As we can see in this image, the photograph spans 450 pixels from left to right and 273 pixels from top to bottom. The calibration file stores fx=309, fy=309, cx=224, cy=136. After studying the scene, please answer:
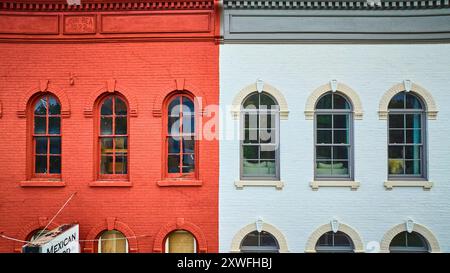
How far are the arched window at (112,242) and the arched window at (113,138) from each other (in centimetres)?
120

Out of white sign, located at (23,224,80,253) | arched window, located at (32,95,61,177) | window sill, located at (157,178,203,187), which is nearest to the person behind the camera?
white sign, located at (23,224,80,253)

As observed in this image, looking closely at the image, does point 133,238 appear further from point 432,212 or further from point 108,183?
point 432,212

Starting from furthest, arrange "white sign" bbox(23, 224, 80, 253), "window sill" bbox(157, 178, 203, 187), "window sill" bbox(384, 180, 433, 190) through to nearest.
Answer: "window sill" bbox(157, 178, 203, 187)
"window sill" bbox(384, 180, 433, 190)
"white sign" bbox(23, 224, 80, 253)

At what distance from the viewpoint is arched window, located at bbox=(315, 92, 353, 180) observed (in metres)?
6.47

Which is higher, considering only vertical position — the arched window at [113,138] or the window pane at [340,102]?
the window pane at [340,102]

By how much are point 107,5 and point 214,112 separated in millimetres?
3218

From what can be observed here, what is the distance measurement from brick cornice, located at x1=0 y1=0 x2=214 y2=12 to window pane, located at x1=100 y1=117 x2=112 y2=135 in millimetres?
2329

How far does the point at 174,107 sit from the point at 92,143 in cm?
186

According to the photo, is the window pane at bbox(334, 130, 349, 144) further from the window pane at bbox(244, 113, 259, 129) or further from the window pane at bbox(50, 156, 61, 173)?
the window pane at bbox(50, 156, 61, 173)

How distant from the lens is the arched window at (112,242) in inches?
256

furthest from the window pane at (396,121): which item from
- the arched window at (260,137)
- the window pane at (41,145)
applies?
the window pane at (41,145)

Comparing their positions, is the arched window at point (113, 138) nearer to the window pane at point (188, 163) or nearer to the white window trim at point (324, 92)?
the window pane at point (188, 163)

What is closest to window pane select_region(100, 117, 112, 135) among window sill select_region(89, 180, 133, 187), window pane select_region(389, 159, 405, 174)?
window sill select_region(89, 180, 133, 187)

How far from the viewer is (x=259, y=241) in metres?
6.46
